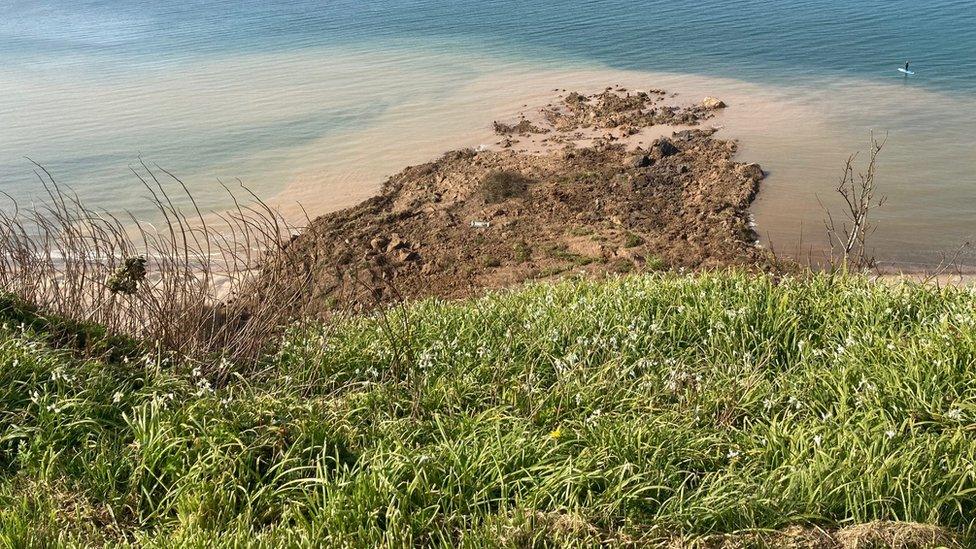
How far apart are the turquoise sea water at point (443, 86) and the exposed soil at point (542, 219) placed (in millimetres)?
976

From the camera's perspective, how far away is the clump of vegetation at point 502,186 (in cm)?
1279

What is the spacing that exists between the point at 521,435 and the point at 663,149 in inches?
409

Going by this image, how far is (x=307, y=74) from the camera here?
75.6 ft

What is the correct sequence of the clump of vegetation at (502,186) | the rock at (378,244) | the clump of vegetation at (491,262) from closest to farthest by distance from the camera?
the clump of vegetation at (491,262) → the rock at (378,244) → the clump of vegetation at (502,186)

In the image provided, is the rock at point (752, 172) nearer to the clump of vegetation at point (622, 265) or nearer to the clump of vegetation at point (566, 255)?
the clump of vegetation at point (622, 265)

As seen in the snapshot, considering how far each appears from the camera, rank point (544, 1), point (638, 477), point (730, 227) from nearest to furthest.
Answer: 1. point (638, 477)
2. point (730, 227)
3. point (544, 1)

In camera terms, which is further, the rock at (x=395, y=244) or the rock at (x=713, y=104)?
the rock at (x=713, y=104)

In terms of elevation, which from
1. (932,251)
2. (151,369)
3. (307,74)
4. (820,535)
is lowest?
(932,251)

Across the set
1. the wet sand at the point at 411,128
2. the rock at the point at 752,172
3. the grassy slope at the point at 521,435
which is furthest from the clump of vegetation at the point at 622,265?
the grassy slope at the point at 521,435

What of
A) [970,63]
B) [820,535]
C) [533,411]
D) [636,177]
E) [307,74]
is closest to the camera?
[820,535]

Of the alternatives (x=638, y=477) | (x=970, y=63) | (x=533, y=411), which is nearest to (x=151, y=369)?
(x=533, y=411)

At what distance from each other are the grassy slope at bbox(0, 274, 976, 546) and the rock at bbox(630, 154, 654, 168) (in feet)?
24.4

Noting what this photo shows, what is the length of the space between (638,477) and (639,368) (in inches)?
67.9

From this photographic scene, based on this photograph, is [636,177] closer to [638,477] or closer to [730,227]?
[730,227]
